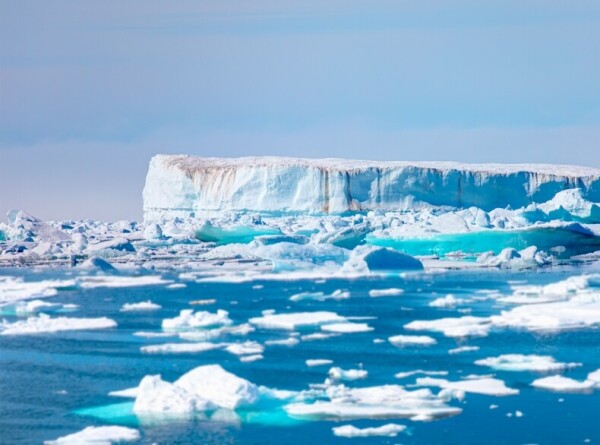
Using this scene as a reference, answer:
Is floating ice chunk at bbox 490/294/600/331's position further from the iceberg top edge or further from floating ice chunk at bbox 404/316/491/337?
the iceberg top edge

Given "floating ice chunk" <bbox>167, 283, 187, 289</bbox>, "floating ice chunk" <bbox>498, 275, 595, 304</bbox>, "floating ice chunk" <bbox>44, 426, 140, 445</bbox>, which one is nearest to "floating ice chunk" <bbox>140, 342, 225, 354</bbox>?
"floating ice chunk" <bbox>44, 426, 140, 445</bbox>

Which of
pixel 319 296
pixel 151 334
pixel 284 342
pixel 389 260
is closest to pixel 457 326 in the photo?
pixel 284 342

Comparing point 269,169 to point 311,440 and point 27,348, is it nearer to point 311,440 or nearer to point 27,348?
point 27,348

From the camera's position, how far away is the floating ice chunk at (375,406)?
8.67 meters

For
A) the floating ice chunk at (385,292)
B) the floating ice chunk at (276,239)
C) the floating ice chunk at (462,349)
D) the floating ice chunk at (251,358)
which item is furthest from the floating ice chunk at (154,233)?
the floating ice chunk at (462,349)

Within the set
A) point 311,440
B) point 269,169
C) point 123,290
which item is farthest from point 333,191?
point 311,440

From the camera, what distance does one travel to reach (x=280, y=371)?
10586 millimetres

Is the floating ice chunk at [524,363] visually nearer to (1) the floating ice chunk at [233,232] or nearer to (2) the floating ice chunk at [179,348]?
(2) the floating ice chunk at [179,348]

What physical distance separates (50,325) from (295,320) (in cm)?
322

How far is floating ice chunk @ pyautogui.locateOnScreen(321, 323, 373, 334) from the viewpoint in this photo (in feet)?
43.7

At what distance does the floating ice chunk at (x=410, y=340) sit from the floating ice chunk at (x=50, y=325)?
3888 mm

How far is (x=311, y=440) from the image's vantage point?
8062 mm

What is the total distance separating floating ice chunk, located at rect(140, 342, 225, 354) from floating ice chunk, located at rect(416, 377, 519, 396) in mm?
2995

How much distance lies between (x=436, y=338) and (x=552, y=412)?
12.3 feet
